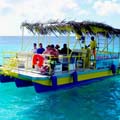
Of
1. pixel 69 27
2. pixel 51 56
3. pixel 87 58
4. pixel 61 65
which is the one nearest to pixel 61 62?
pixel 61 65

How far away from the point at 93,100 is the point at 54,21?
391cm

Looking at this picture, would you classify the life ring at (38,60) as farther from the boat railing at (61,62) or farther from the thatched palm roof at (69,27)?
the thatched palm roof at (69,27)

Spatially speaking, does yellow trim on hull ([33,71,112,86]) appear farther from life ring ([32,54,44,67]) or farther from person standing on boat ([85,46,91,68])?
life ring ([32,54,44,67])

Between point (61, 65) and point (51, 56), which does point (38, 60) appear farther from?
point (61, 65)

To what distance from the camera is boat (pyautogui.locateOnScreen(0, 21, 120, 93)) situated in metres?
11.9

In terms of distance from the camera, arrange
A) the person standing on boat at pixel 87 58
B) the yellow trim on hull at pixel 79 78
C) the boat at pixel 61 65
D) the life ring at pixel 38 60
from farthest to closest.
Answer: the person standing on boat at pixel 87 58, the life ring at pixel 38 60, the boat at pixel 61 65, the yellow trim on hull at pixel 79 78

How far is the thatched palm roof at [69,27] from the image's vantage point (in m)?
12.6

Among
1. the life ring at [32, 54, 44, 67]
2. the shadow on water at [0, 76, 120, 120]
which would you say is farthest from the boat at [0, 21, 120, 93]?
the shadow on water at [0, 76, 120, 120]

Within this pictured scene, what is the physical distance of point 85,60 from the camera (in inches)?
571

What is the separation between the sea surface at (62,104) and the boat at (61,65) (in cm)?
73

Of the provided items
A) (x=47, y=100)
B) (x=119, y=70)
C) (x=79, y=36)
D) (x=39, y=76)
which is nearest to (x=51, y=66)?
(x=39, y=76)

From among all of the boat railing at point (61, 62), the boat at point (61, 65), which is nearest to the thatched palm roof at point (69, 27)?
the boat at point (61, 65)

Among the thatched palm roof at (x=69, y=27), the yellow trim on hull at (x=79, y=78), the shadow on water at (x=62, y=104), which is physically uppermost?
the thatched palm roof at (x=69, y=27)

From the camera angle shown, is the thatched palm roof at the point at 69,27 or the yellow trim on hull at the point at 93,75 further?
the yellow trim on hull at the point at 93,75
